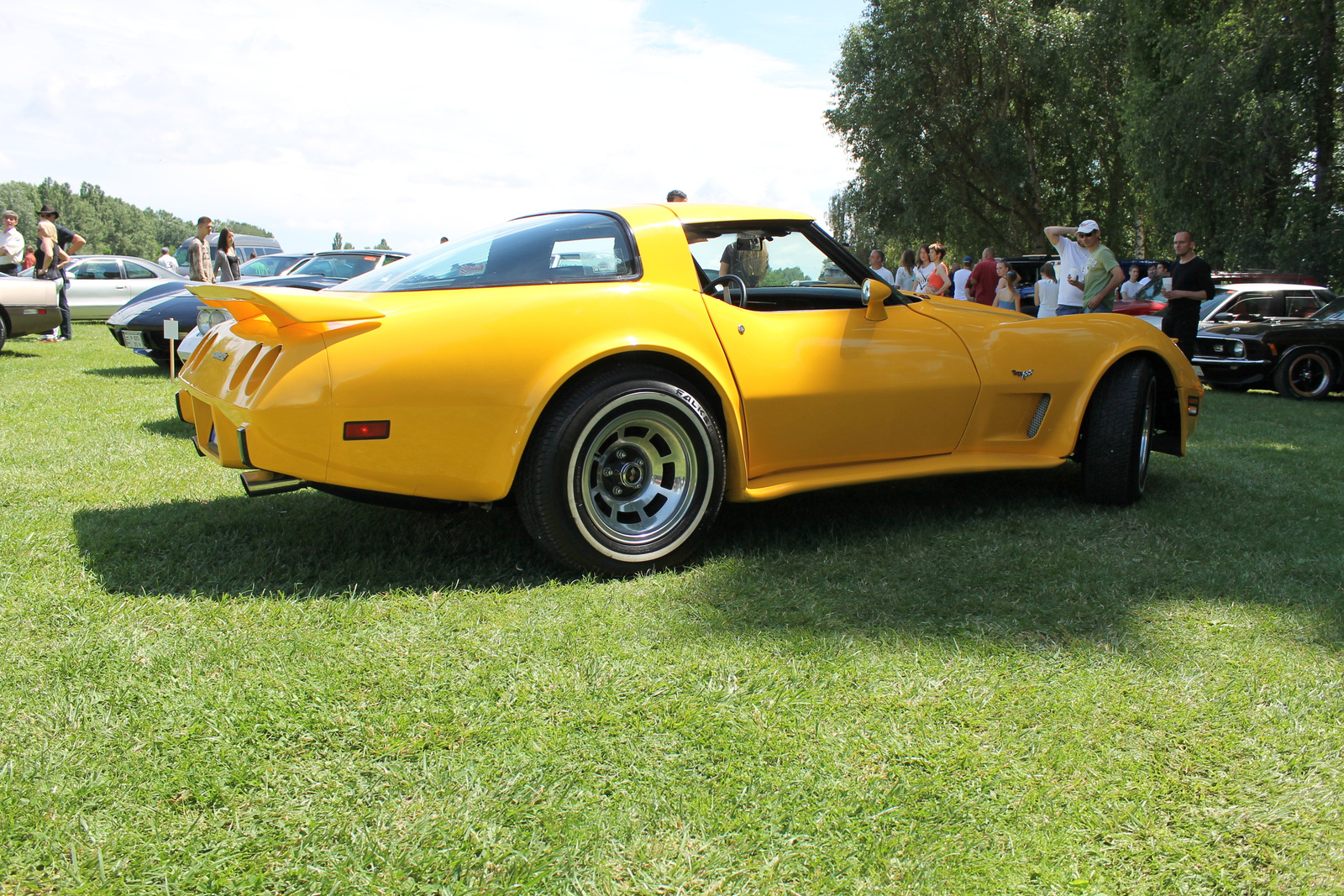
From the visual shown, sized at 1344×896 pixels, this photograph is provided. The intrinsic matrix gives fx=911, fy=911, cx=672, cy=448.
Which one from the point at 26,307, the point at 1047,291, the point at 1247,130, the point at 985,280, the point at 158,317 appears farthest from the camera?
the point at 1247,130

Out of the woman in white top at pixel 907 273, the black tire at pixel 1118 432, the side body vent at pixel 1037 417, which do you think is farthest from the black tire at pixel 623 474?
the woman in white top at pixel 907 273

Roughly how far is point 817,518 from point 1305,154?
18450mm

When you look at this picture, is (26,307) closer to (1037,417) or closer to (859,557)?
(859,557)

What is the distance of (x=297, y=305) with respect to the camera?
9.05 ft

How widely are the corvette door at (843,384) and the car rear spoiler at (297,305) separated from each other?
1215mm

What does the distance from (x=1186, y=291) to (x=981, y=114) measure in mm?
19428

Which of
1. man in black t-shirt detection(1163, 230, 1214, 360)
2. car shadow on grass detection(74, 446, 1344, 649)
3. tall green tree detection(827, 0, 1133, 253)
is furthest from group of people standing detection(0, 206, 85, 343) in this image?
tall green tree detection(827, 0, 1133, 253)

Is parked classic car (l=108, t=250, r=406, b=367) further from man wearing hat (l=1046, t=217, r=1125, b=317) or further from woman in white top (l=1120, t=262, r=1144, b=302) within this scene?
woman in white top (l=1120, t=262, r=1144, b=302)

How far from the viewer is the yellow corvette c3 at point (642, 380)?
2773mm

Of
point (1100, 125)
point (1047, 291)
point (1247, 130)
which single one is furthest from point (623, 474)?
point (1100, 125)

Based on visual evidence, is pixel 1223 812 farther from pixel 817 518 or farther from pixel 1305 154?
pixel 1305 154

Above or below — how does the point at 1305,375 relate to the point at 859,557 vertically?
above

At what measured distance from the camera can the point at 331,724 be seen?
6.91ft

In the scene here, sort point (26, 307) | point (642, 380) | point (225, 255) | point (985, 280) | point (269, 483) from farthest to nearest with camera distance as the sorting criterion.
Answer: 1. point (985, 280)
2. point (225, 255)
3. point (26, 307)
4. point (642, 380)
5. point (269, 483)
